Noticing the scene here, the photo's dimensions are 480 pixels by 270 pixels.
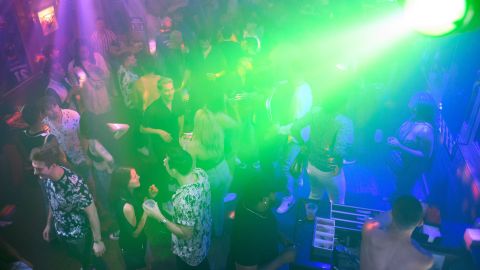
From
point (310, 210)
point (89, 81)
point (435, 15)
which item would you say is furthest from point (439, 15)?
point (89, 81)

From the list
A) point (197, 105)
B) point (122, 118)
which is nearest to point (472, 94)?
point (197, 105)

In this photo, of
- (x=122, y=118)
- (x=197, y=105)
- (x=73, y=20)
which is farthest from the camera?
(x=73, y=20)

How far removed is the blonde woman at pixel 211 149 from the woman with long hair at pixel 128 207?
0.90 metres

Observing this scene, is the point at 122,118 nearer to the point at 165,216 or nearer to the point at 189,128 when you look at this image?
the point at 189,128

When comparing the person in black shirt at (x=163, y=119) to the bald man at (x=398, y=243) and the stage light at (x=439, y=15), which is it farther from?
the stage light at (x=439, y=15)

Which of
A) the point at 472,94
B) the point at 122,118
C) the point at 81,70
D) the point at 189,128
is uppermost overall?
the point at 81,70

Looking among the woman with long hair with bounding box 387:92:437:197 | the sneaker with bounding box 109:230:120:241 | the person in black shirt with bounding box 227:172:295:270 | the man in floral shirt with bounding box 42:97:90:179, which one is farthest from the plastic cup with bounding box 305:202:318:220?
the man in floral shirt with bounding box 42:97:90:179

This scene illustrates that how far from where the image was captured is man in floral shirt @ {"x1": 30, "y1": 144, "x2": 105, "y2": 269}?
8.47 feet

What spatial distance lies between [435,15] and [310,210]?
165 cm

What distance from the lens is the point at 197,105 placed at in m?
3.75

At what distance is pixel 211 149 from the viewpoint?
349 cm

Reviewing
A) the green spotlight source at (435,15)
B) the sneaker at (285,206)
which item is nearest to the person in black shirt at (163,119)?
the sneaker at (285,206)

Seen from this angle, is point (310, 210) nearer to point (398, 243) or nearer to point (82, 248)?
point (398, 243)

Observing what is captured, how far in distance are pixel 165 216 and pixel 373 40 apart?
18.0ft
